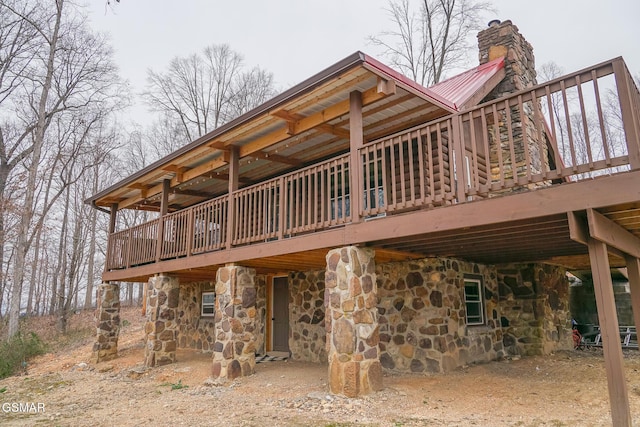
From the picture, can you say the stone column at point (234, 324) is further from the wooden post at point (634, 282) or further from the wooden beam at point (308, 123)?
the wooden post at point (634, 282)

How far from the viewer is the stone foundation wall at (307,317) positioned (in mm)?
9727

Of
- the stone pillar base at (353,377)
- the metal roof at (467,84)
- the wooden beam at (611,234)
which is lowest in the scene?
the stone pillar base at (353,377)

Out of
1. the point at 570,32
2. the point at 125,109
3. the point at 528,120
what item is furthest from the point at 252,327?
the point at 570,32

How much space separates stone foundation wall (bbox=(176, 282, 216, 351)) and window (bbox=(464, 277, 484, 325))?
722cm

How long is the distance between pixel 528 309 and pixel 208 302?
28.8ft

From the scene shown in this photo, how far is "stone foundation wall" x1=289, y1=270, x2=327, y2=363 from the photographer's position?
9.73 metres

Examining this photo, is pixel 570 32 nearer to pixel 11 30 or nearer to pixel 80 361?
pixel 11 30

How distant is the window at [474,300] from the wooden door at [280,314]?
439 centimetres

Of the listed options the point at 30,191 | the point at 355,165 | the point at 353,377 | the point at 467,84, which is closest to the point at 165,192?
the point at 355,165

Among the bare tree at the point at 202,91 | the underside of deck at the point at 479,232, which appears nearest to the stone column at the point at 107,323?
the underside of deck at the point at 479,232

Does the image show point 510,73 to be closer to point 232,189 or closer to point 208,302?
point 232,189

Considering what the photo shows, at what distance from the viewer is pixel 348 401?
18.5 feet

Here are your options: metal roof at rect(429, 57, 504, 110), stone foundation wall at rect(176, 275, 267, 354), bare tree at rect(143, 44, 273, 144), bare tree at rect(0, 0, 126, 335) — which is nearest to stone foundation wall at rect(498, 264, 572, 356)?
metal roof at rect(429, 57, 504, 110)

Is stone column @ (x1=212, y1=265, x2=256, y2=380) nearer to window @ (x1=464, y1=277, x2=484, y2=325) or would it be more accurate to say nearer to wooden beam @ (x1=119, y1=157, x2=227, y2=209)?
wooden beam @ (x1=119, y1=157, x2=227, y2=209)
